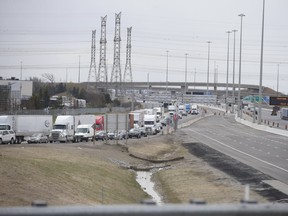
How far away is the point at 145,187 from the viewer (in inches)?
1430

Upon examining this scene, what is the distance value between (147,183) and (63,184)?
12.6 meters

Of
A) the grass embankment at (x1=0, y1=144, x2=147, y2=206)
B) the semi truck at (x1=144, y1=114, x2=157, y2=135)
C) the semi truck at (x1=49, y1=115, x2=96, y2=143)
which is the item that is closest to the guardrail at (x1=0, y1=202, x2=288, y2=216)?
the grass embankment at (x1=0, y1=144, x2=147, y2=206)

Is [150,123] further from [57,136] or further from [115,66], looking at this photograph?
[115,66]

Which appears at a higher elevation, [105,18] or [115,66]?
[105,18]

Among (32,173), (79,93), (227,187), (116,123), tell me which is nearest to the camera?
(32,173)

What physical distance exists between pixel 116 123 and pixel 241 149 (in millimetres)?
14242

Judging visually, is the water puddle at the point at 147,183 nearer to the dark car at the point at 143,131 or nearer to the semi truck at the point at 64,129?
the semi truck at the point at 64,129

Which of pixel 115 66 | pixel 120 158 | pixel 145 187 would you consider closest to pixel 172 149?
pixel 120 158

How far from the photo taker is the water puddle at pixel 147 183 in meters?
32.3

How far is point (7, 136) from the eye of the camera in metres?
62.6

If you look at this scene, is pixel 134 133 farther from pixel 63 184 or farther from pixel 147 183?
pixel 63 184

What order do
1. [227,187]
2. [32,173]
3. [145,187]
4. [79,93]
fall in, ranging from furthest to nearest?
[79,93] → [145,187] → [227,187] → [32,173]

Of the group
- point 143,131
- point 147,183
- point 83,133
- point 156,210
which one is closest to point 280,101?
point 143,131

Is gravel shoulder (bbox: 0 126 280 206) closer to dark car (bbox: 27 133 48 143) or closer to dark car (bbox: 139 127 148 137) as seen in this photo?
dark car (bbox: 27 133 48 143)
